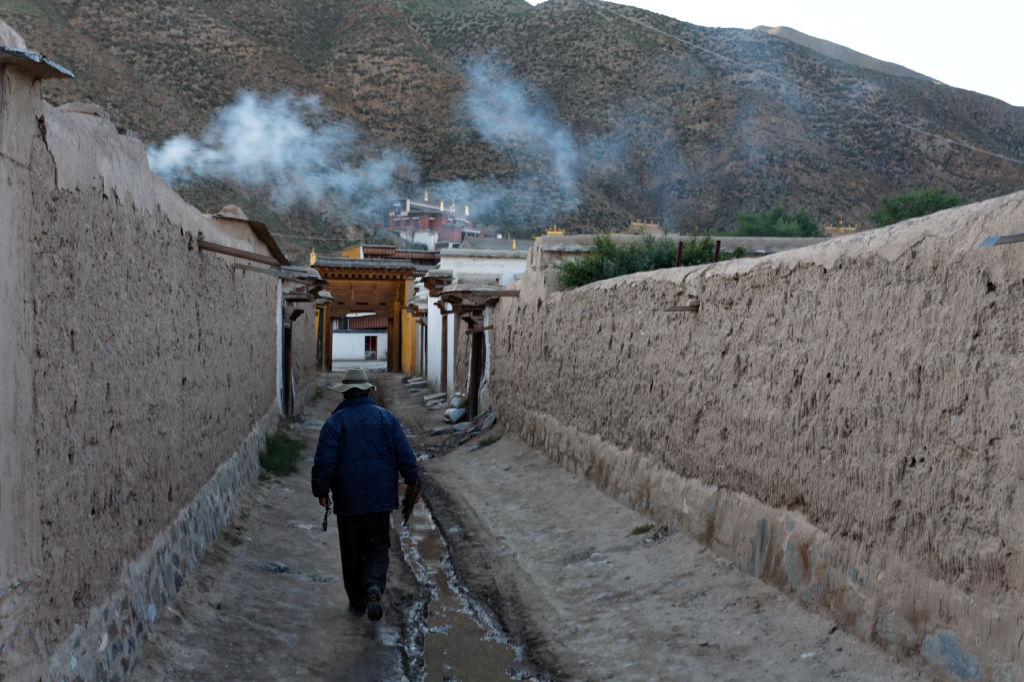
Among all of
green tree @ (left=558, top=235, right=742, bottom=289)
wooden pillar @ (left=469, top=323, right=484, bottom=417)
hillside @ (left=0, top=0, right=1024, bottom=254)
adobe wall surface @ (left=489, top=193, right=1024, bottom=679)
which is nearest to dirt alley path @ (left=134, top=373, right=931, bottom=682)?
adobe wall surface @ (left=489, top=193, right=1024, bottom=679)

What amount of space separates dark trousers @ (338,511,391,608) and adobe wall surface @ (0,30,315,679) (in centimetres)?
97

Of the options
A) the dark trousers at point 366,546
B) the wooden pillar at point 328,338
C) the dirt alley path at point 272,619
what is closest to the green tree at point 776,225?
the wooden pillar at point 328,338

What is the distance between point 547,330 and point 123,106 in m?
47.5

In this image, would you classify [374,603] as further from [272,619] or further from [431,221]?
[431,221]

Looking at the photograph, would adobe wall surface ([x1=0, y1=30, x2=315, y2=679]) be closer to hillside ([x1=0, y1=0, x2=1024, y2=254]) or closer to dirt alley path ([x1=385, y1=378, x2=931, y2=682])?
dirt alley path ([x1=385, y1=378, x2=931, y2=682])

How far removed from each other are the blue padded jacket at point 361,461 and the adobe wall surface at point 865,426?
2.07 metres

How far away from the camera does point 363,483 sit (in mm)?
5430

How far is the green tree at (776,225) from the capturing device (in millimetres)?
37688

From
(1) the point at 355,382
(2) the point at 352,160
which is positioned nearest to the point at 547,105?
(2) the point at 352,160

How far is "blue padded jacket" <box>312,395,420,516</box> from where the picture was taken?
213 inches

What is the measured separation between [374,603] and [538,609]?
112cm

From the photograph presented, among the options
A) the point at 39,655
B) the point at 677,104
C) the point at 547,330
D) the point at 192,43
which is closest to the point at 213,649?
the point at 39,655

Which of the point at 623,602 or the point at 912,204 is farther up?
the point at 912,204

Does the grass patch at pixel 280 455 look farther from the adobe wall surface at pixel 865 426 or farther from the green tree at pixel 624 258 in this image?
the adobe wall surface at pixel 865 426
